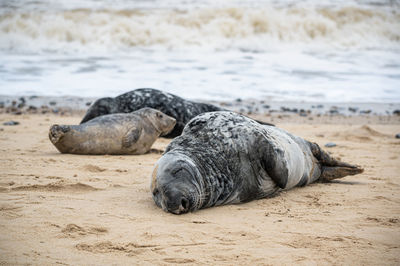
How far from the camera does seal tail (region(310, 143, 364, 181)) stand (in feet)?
19.3

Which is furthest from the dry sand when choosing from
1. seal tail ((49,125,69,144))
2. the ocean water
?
the ocean water

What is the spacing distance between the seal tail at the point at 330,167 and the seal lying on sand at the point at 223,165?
0.43 meters

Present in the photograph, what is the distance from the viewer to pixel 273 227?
393 cm

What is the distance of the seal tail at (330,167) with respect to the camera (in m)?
5.87

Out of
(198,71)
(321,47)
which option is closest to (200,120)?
(198,71)

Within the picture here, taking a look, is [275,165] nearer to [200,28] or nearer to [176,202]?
[176,202]

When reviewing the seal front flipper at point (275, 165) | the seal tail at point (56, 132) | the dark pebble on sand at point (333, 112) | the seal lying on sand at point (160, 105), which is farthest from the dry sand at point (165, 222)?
the dark pebble on sand at point (333, 112)

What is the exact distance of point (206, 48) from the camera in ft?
74.1

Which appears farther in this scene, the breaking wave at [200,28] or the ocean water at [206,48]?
the breaking wave at [200,28]

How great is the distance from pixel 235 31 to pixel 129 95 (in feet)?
55.9

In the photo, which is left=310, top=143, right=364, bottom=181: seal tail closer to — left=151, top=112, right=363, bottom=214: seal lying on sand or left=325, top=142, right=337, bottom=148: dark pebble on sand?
left=151, top=112, right=363, bottom=214: seal lying on sand

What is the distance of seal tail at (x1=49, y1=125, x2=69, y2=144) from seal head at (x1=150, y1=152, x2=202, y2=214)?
270cm

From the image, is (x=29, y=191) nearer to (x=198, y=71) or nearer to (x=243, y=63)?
(x=198, y=71)

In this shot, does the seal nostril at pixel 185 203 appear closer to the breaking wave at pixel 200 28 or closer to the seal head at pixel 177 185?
the seal head at pixel 177 185
